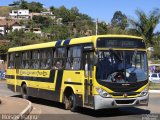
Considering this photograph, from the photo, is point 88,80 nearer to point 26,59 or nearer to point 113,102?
point 113,102

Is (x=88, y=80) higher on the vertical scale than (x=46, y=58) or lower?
lower

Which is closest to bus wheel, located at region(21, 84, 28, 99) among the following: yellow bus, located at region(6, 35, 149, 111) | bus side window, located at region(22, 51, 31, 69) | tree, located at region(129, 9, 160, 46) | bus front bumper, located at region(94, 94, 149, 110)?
bus side window, located at region(22, 51, 31, 69)

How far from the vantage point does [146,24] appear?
43.0 metres

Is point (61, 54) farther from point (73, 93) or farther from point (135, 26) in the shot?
point (135, 26)

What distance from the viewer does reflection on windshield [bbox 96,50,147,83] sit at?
15.3 metres

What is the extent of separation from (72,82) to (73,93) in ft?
1.41

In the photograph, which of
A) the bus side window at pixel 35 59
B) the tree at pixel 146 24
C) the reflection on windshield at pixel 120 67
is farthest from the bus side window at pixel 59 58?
the tree at pixel 146 24

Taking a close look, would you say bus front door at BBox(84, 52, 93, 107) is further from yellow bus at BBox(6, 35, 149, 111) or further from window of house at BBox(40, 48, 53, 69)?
window of house at BBox(40, 48, 53, 69)

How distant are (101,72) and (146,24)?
28.6 meters

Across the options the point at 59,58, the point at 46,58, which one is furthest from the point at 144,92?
the point at 46,58

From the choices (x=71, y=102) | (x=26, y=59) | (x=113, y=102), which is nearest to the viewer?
(x=113, y=102)

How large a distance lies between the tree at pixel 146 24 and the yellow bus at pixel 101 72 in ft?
82.7

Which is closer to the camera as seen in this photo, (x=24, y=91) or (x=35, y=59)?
(x=35, y=59)

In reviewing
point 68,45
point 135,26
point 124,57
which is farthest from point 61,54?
point 135,26
